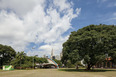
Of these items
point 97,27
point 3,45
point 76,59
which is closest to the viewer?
point 76,59

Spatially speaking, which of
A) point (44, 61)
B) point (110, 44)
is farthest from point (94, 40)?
point (44, 61)

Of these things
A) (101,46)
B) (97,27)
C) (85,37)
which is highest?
(97,27)

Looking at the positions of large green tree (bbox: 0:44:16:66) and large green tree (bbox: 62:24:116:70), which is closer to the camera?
large green tree (bbox: 62:24:116:70)

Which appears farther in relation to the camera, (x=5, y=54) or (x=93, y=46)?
(x=5, y=54)

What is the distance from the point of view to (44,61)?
72938 millimetres

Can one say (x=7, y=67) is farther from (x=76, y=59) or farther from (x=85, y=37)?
(x=85, y=37)

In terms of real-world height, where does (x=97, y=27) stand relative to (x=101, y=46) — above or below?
above

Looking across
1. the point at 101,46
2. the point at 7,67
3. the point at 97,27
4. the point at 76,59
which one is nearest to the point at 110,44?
the point at 101,46

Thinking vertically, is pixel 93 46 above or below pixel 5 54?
above

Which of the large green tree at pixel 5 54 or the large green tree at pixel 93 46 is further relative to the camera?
the large green tree at pixel 5 54

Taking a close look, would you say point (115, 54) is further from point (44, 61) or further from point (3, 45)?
point (3, 45)

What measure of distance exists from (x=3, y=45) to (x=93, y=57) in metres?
54.4

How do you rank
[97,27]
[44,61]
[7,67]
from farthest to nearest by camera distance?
1. [44,61]
2. [7,67]
3. [97,27]

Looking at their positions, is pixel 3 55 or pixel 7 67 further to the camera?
pixel 3 55
